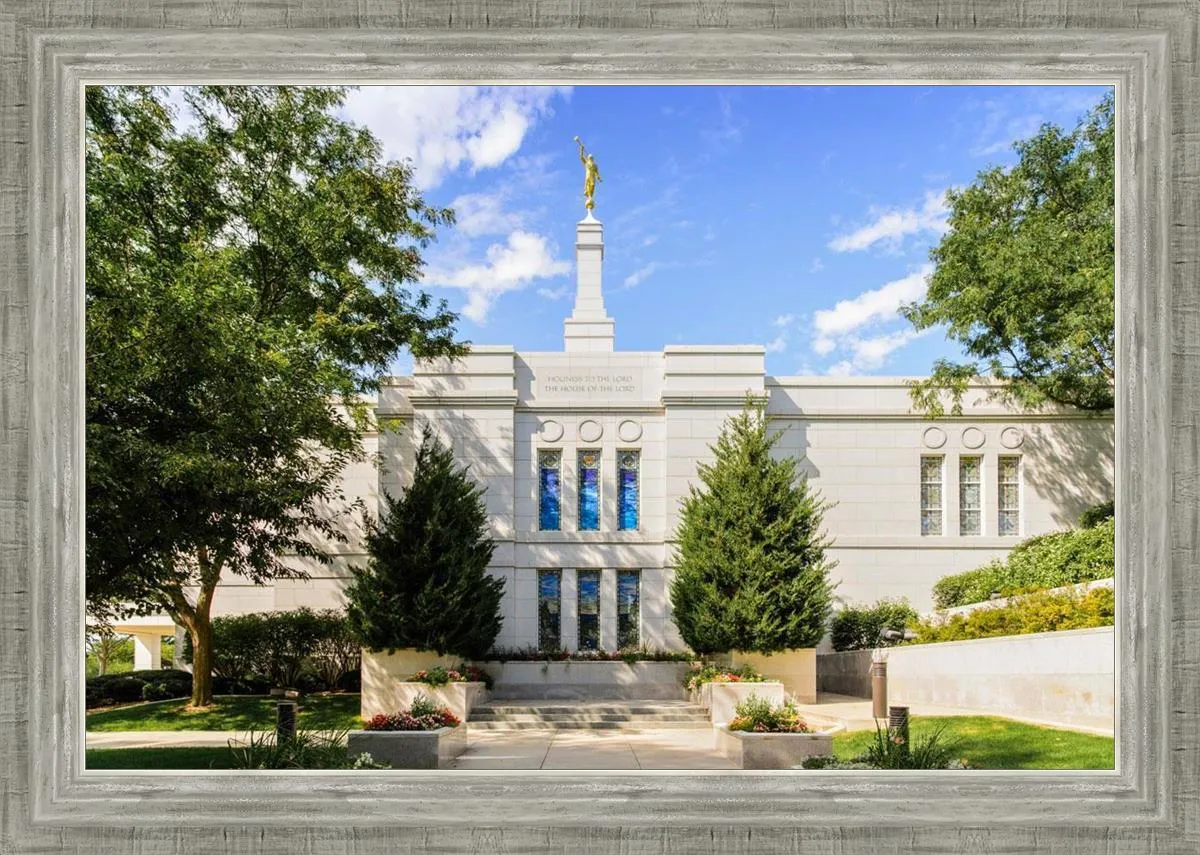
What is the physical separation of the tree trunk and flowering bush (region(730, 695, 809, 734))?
5.77 meters

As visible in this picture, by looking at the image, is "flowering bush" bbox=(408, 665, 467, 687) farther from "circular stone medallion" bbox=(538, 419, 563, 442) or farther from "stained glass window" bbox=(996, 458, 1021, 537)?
"stained glass window" bbox=(996, 458, 1021, 537)

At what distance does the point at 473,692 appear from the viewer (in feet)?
28.7

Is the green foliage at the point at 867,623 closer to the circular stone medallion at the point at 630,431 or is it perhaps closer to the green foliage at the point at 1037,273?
the green foliage at the point at 1037,273

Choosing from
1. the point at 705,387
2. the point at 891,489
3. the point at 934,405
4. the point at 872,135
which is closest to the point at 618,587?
the point at 705,387

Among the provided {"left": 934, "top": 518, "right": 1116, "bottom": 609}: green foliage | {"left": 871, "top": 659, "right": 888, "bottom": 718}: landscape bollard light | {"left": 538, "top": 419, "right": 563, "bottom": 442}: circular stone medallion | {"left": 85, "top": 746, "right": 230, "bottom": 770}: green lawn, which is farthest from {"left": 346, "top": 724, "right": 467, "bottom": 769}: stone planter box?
{"left": 934, "top": 518, "right": 1116, "bottom": 609}: green foliage

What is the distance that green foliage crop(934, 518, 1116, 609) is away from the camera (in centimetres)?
902

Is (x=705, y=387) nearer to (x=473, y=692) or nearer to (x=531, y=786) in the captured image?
(x=473, y=692)

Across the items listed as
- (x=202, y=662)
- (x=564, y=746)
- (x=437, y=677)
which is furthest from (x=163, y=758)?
(x=202, y=662)

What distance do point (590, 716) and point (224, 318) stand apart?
4.97 meters

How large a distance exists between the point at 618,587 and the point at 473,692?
8.56 ft

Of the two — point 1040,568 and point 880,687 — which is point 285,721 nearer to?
point 880,687

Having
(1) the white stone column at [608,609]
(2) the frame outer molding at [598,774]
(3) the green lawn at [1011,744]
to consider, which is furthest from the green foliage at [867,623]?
(2) the frame outer molding at [598,774]

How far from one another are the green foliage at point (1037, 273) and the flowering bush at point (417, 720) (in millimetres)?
6895

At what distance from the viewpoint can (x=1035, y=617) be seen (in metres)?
7.43
